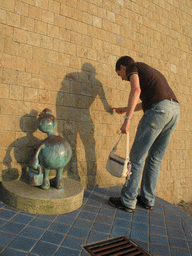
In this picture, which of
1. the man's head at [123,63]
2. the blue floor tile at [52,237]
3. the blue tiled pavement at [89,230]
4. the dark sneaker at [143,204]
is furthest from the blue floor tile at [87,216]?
the man's head at [123,63]

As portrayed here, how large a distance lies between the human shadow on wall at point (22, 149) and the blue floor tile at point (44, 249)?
1.45 meters

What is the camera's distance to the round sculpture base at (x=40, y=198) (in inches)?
93.1

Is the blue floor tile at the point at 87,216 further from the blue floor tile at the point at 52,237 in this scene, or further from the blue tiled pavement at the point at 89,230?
the blue floor tile at the point at 52,237

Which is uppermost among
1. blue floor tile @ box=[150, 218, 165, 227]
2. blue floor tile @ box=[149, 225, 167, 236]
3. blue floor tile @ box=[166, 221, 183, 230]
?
blue floor tile @ box=[149, 225, 167, 236]

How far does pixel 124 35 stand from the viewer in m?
4.13

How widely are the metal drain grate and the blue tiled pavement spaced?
0.05 m

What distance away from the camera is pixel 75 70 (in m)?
3.51

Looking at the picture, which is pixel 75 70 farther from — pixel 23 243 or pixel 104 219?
pixel 23 243

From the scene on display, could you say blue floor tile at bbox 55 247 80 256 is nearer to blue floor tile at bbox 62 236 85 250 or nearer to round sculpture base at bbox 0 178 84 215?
blue floor tile at bbox 62 236 85 250

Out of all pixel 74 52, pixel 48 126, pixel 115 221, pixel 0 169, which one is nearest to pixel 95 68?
pixel 74 52

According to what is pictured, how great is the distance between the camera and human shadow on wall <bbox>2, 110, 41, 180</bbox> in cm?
300

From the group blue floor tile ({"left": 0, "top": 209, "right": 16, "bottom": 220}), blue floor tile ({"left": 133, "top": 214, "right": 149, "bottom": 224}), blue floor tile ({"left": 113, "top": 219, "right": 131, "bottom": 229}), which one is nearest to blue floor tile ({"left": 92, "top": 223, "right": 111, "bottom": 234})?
blue floor tile ({"left": 113, "top": 219, "right": 131, "bottom": 229})

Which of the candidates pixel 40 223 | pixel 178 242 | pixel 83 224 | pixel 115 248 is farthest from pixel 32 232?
pixel 178 242

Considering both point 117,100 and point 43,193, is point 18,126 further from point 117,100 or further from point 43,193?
point 117,100
